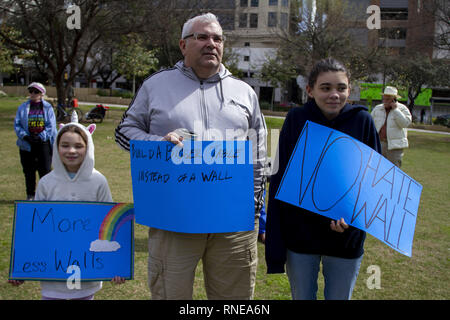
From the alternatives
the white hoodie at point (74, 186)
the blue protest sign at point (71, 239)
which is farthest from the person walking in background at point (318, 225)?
the white hoodie at point (74, 186)

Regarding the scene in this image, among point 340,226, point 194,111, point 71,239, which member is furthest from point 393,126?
point 71,239

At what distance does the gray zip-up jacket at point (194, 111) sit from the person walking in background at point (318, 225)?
0.19m

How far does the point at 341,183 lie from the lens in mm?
2234

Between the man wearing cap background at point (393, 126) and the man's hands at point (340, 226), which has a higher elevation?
the man wearing cap background at point (393, 126)

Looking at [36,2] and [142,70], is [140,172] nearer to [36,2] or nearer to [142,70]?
[36,2]

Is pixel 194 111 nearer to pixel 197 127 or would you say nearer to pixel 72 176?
pixel 197 127

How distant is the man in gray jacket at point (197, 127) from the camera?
7.63 ft

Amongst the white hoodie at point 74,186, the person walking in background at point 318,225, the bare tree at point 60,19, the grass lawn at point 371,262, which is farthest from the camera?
the bare tree at point 60,19

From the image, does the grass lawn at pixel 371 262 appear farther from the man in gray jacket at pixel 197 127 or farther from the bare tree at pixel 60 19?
the bare tree at pixel 60 19

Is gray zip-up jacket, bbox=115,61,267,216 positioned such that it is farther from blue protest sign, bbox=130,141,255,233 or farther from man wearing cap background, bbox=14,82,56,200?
man wearing cap background, bbox=14,82,56,200

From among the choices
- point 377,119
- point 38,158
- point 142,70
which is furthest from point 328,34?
point 38,158

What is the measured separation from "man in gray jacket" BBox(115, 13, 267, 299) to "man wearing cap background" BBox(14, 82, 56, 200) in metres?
4.52

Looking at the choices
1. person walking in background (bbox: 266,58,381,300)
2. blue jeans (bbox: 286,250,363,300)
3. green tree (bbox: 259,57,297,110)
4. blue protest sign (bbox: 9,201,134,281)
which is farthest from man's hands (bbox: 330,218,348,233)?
green tree (bbox: 259,57,297,110)

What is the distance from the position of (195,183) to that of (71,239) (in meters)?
1.04
